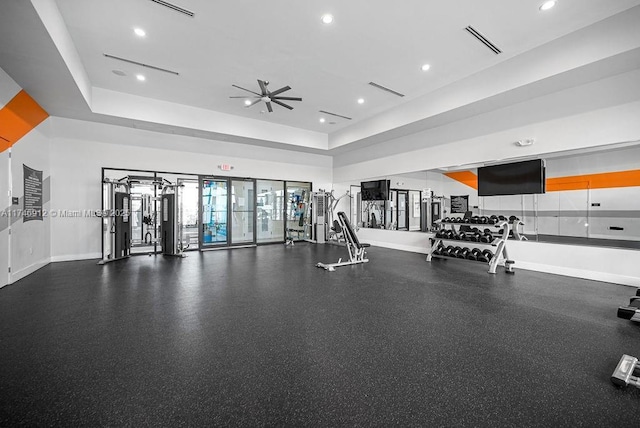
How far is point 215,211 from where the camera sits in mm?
7480

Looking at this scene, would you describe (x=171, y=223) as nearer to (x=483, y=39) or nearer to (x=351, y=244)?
(x=351, y=244)

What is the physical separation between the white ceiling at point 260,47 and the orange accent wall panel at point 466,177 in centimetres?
147

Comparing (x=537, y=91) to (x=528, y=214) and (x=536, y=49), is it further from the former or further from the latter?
(x=528, y=214)

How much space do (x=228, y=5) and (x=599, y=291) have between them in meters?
5.63

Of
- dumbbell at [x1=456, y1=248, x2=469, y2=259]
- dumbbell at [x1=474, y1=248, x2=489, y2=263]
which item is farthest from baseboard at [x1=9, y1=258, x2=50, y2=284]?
dumbbell at [x1=474, y1=248, x2=489, y2=263]

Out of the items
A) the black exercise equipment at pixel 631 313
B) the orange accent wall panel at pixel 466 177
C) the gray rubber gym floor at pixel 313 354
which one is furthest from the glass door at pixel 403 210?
the black exercise equipment at pixel 631 313

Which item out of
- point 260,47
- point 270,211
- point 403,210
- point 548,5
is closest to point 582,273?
point 548,5

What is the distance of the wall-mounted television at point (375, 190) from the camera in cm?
746

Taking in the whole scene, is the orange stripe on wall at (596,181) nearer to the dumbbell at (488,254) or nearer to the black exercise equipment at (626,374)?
the dumbbell at (488,254)

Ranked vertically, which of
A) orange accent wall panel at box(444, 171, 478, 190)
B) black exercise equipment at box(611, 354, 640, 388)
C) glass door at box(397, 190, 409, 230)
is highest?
orange accent wall panel at box(444, 171, 478, 190)

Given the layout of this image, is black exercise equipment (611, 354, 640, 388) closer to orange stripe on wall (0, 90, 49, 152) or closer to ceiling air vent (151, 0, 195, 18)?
ceiling air vent (151, 0, 195, 18)

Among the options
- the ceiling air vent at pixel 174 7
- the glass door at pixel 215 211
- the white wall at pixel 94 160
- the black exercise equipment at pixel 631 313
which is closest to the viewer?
the black exercise equipment at pixel 631 313

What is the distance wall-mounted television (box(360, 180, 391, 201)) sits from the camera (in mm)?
7457

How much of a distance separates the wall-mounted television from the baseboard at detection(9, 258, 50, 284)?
23.4 ft
